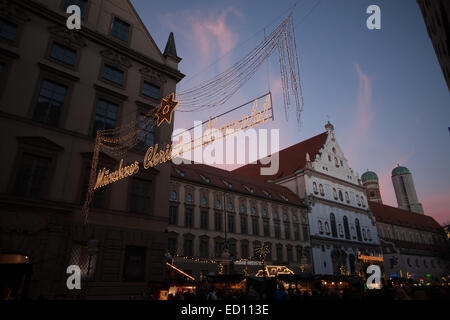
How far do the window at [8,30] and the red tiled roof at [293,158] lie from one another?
4812 cm

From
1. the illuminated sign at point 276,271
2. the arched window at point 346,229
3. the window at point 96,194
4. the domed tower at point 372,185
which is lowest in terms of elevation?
the illuminated sign at point 276,271

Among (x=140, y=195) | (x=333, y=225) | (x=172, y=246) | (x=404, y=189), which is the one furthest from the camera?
(x=404, y=189)

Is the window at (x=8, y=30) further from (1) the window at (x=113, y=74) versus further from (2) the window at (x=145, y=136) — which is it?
(2) the window at (x=145, y=136)

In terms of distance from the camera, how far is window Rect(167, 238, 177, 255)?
30.3 meters

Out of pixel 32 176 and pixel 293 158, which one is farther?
pixel 293 158

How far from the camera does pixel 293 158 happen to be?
60906 millimetres

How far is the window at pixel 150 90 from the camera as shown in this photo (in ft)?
69.3

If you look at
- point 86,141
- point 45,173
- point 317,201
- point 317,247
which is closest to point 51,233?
point 45,173

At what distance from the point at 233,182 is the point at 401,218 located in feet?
199

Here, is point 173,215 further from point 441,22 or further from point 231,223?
point 441,22

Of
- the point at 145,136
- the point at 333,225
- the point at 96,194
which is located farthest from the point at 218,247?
the point at 333,225

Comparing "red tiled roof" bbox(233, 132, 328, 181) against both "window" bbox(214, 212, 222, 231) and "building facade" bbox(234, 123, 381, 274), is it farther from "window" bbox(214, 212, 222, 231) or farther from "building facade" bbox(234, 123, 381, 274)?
"window" bbox(214, 212, 222, 231)

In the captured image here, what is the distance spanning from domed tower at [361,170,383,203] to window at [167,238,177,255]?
301 ft

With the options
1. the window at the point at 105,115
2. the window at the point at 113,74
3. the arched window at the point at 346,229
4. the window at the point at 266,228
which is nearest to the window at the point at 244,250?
the window at the point at 266,228
